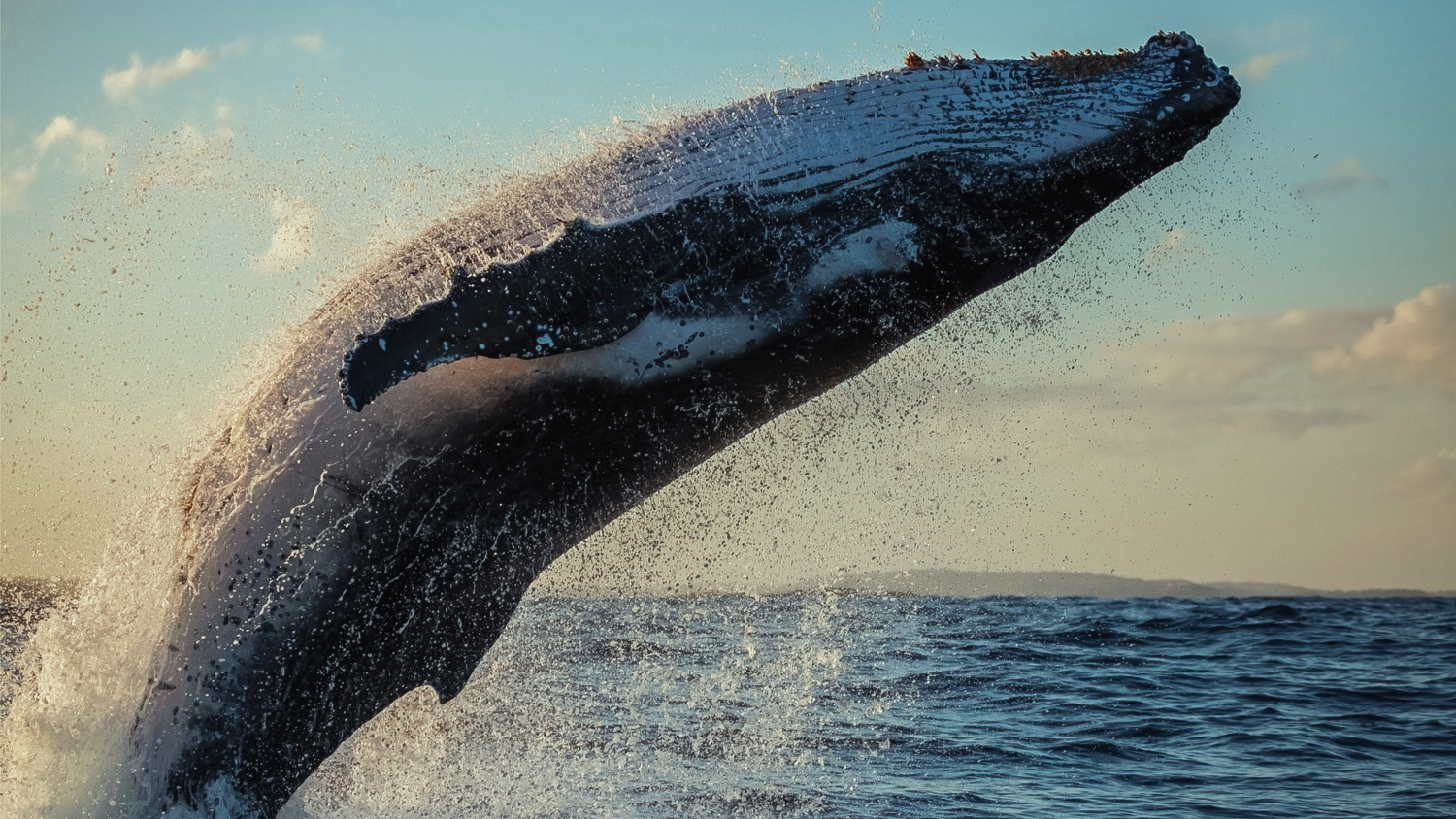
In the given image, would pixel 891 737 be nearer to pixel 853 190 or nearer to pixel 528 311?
pixel 853 190

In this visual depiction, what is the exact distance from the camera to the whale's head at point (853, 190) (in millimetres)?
6184

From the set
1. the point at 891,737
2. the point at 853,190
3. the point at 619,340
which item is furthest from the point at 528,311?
the point at 891,737

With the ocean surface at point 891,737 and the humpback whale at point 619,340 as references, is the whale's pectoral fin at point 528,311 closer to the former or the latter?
the humpback whale at point 619,340

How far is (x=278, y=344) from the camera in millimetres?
6906

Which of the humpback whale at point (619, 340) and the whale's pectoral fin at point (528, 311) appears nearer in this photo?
the whale's pectoral fin at point (528, 311)

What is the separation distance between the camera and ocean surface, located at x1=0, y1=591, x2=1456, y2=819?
32.2ft

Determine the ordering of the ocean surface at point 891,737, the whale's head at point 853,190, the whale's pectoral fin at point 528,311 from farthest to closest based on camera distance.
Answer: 1. the ocean surface at point 891,737
2. the whale's head at point 853,190
3. the whale's pectoral fin at point 528,311

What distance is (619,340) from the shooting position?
20.3 ft

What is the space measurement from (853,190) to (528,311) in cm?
202

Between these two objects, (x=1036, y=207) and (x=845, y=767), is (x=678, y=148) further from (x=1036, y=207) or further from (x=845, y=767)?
(x=845, y=767)

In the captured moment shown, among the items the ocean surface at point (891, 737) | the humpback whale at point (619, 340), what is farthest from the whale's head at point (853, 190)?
the ocean surface at point (891, 737)

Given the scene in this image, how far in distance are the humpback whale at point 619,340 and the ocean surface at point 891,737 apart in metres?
1.62

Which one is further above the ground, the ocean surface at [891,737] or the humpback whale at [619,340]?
the humpback whale at [619,340]

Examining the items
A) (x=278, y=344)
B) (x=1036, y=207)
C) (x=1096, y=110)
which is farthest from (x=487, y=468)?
(x=1096, y=110)
